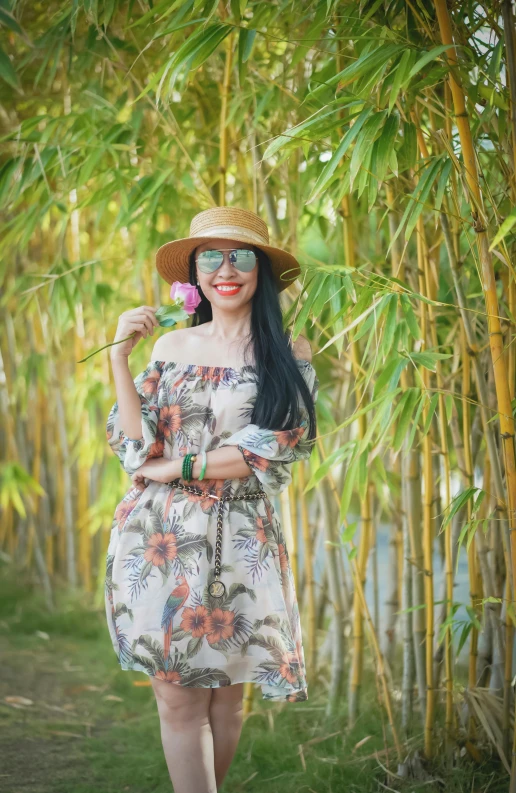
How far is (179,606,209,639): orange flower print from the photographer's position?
162 centimetres

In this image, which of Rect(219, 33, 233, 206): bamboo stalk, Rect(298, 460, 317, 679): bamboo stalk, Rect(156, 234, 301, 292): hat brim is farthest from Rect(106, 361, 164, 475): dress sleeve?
Rect(298, 460, 317, 679): bamboo stalk

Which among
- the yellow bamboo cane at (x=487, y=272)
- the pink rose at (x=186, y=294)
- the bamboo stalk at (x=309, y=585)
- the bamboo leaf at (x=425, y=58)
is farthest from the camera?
the bamboo stalk at (x=309, y=585)

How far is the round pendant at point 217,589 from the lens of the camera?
1.64m

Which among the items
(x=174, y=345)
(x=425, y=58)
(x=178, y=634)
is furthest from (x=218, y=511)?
(x=425, y=58)

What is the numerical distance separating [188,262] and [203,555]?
637mm

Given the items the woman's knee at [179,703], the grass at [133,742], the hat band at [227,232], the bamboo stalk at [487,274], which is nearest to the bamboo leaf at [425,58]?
the bamboo stalk at [487,274]

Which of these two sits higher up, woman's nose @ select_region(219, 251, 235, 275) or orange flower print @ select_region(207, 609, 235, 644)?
woman's nose @ select_region(219, 251, 235, 275)

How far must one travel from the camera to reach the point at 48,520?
12.9 ft

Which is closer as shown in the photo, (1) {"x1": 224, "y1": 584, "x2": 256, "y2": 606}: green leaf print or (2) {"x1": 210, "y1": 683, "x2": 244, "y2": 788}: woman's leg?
(1) {"x1": 224, "y1": 584, "x2": 256, "y2": 606}: green leaf print

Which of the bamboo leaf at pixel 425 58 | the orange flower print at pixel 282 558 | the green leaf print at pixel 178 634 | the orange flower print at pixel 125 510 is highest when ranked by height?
the bamboo leaf at pixel 425 58

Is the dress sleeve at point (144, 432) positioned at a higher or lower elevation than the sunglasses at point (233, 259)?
lower

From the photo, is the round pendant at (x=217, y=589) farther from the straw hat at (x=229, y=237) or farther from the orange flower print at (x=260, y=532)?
the straw hat at (x=229, y=237)

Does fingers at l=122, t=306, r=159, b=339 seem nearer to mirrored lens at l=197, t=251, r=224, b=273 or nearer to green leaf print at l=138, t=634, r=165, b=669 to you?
mirrored lens at l=197, t=251, r=224, b=273

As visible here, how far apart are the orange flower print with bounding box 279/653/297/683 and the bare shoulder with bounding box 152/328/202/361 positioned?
2.10ft
